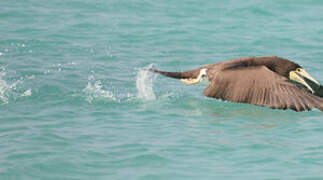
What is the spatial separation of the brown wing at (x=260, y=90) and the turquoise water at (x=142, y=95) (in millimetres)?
658

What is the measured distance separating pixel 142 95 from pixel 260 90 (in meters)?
3.08

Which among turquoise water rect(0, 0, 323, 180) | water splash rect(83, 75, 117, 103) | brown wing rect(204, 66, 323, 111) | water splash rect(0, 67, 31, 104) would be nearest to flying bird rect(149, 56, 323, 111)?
brown wing rect(204, 66, 323, 111)

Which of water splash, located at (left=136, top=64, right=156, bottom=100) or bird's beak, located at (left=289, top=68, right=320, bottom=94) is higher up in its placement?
bird's beak, located at (left=289, top=68, right=320, bottom=94)

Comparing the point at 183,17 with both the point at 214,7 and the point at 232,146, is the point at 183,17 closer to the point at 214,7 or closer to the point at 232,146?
the point at 214,7

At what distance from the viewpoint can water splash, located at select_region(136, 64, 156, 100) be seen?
10227 mm

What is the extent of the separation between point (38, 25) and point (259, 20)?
5.46 m

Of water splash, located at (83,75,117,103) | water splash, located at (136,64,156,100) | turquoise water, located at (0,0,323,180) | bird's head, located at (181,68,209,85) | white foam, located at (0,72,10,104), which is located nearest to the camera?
turquoise water, located at (0,0,323,180)

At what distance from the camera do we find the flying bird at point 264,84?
7328 mm

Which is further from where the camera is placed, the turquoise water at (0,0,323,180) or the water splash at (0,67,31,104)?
the water splash at (0,67,31,104)

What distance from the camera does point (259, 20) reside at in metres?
15.9

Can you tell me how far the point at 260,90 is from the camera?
7.55 m

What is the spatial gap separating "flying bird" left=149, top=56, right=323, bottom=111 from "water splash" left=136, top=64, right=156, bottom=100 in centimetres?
173

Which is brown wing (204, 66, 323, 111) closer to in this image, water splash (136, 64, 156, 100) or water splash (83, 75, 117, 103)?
water splash (136, 64, 156, 100)

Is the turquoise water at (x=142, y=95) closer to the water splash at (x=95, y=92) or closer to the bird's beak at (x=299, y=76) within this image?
the water splash at (x=95, y=92)
